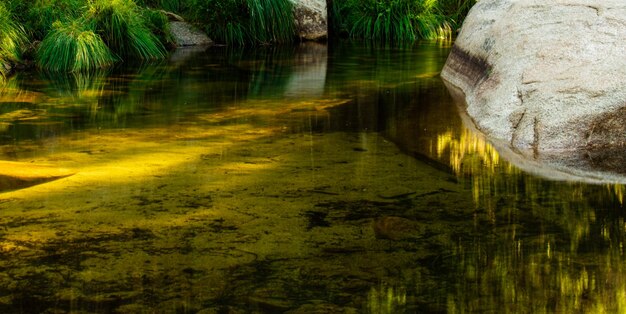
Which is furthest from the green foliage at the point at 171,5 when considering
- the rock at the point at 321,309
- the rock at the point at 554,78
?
the rock at the point at 321,309

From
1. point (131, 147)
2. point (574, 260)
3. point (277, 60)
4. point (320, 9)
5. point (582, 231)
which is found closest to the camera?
point (574, 260)

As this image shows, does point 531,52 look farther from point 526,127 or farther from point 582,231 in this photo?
point 582,231

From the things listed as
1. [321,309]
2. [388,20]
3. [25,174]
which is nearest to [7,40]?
[25,174]

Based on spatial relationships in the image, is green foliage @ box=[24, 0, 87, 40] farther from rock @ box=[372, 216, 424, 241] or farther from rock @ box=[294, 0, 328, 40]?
rock @ box=[372, 216, 424, 241]

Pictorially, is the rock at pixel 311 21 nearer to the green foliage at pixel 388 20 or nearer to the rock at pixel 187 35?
the green foliage at pixel 388 20

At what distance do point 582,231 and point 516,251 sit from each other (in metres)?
0.36

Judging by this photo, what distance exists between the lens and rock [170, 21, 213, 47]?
10.8 metres

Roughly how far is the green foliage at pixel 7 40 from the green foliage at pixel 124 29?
83 centimetres

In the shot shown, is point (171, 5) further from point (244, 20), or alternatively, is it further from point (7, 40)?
point (7, 40)

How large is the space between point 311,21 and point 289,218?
8.56 metres

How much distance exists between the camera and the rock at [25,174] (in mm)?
3774

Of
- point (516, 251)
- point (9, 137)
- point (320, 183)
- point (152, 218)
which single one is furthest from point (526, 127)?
point (9, 137)

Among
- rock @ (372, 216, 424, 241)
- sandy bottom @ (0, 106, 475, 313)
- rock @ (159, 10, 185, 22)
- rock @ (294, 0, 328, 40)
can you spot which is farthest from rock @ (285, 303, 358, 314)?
rock @ (294, 0, 328, 40)

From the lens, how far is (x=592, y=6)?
5.19 m
